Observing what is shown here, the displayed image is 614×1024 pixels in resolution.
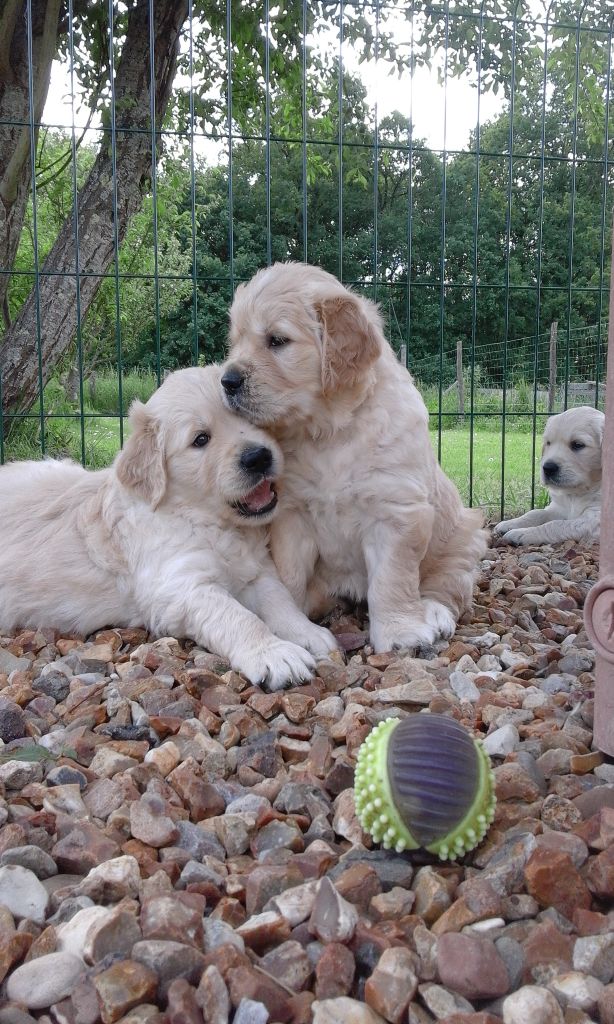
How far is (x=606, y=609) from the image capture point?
189 centimetres

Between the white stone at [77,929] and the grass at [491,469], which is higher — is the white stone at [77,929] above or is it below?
above

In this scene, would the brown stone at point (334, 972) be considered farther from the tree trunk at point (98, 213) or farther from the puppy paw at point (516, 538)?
the tree trunk at point (98, 213)

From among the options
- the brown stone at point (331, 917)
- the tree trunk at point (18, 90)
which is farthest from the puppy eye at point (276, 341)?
the tree trunk at point (18, 90)

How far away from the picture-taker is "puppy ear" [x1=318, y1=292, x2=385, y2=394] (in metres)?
3.08

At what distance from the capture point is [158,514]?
333 cm

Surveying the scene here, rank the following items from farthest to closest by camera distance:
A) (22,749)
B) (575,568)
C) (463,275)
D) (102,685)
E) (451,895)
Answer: (463,275), (575,568), (102,685), (22,749), (451,895)

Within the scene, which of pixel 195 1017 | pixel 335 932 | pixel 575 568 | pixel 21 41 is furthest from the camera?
pixel 21 41

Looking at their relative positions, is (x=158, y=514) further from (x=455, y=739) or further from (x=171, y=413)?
(x=455, y=739)

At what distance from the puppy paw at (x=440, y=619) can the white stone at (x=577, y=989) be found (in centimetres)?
186

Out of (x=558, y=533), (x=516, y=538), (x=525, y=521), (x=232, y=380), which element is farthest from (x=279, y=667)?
(x=525, y=521)

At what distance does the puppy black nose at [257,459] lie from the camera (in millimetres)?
3094

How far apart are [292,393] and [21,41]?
4.23m

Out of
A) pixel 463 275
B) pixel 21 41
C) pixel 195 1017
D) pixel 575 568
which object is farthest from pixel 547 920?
pixel 463 275

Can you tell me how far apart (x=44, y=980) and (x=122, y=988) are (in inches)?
5.7
